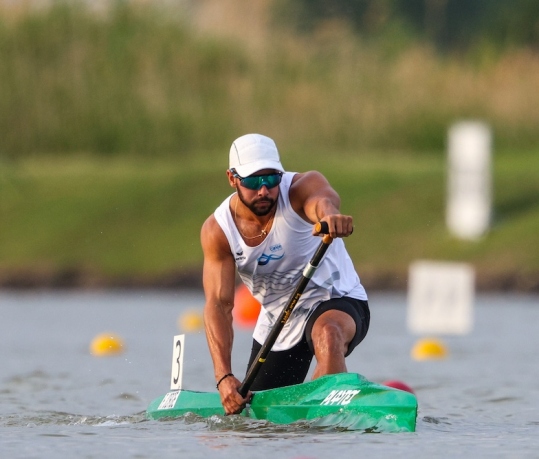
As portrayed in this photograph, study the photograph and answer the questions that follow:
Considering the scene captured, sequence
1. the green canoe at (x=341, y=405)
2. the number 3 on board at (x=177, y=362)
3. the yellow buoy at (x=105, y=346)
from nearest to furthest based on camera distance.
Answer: the green canoe at (x=341, y=405) → the number 3 on board at (x=177, y=362) → the yellow buoy at (x=105, y=346)

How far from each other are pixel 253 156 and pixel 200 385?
13.5 feet

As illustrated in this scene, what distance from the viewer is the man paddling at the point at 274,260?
9086mm

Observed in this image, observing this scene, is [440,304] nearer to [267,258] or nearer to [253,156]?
[267,258]

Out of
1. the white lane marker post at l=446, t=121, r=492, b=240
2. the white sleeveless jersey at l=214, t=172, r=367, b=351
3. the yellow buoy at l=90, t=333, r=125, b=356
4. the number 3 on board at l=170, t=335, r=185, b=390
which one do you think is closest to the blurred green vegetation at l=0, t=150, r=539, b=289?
the white lane marker post at l=446, t=121, r=492, b=240

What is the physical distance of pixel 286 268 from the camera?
9.41 m

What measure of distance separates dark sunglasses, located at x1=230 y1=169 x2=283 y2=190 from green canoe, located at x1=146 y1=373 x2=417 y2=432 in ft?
4.11

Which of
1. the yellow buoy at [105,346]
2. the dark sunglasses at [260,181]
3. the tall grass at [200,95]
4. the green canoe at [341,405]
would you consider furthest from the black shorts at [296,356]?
the tall grass at [200,95]

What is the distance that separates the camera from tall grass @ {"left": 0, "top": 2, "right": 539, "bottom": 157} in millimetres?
31719

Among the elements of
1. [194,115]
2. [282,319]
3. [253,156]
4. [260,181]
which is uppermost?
[194,115]

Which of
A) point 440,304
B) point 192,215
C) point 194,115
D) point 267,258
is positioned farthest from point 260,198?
point 194,115

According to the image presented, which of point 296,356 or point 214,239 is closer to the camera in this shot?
point 214,239

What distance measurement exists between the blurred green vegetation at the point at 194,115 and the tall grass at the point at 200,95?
31mm

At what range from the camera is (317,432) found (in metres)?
9.07

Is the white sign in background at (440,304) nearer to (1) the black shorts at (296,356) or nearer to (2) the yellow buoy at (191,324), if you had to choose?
(2) the yellow buoy at (191,324)
